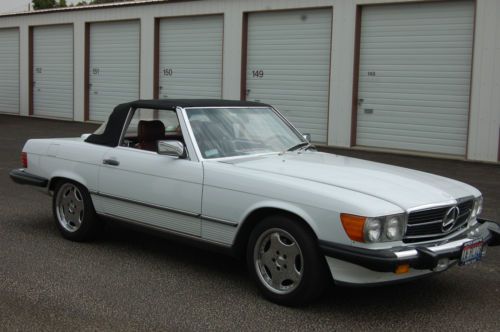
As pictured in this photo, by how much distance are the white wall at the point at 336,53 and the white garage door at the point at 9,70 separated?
9.96ft

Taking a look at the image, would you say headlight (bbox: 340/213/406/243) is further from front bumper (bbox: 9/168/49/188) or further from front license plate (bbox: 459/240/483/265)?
front bumper (bbox: 9/168/49/188)

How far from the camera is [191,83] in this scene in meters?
19.0

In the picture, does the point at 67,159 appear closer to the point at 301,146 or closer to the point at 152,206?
the point at 152,206

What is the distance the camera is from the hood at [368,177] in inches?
179

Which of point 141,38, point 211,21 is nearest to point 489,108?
point 211,21

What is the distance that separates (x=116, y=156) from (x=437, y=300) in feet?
9.84

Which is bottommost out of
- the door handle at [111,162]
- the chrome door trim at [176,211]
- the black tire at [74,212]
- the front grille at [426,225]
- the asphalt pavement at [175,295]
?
the asphalt pavement at [175,295]

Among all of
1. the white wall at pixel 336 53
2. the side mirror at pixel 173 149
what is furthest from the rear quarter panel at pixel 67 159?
the white wall at pixel 336 53

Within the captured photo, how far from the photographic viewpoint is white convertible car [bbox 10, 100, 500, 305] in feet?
14.2

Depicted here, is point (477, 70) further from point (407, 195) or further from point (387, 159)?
point (407, 195)

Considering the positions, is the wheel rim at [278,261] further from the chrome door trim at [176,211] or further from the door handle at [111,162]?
the door handle at [111,162]

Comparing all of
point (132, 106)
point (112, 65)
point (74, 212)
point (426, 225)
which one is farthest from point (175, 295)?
point (112, 65)

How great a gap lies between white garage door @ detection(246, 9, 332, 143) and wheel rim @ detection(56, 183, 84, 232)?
1042cm

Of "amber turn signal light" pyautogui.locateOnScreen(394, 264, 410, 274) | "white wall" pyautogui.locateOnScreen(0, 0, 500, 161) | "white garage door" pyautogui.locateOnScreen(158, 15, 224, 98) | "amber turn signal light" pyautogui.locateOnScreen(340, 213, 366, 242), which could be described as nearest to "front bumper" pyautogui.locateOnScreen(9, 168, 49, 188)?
"amber turn signal light" pyautogui.locateOnScreen(340, 213, 366, 242)
